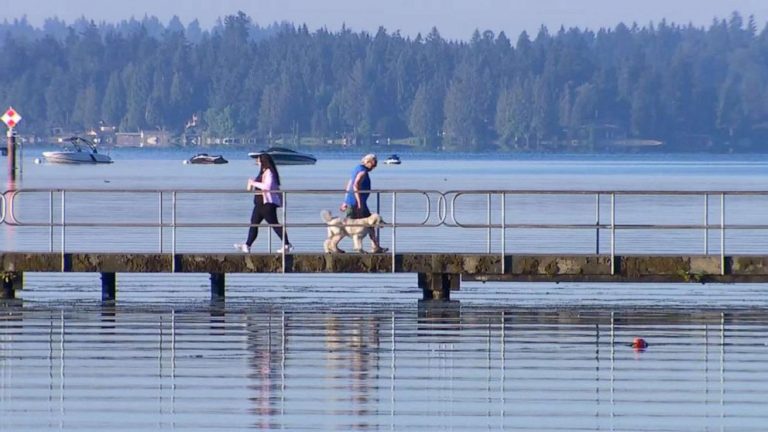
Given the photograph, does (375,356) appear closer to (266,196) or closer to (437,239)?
(266,196)

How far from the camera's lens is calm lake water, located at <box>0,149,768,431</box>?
59.6 feet

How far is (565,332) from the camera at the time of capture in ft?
80.9

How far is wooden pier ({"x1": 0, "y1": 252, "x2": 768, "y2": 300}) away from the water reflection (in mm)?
795

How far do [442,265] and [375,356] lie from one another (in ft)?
21.8

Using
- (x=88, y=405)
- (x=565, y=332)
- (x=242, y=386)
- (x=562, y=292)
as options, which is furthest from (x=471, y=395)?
(x=562, y=292)

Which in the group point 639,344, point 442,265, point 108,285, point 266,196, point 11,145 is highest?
point 11,145

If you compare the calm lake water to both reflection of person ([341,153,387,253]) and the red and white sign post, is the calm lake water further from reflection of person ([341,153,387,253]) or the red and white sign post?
the red and white sign post

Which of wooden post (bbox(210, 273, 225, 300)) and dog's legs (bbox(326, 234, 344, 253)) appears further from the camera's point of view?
wooden post (bbox(210, 273, 225, 300))

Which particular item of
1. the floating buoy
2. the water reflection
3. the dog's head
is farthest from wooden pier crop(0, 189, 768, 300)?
the floating buoy

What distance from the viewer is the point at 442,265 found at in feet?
94.1

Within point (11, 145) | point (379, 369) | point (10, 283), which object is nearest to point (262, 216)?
point (10, 283)

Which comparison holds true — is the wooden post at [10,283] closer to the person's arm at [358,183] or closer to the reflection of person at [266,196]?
the reflection of person at [266,196]

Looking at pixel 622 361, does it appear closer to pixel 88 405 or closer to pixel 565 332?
pixel 565 332

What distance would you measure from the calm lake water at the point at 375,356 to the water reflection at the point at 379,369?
3 centimetres
